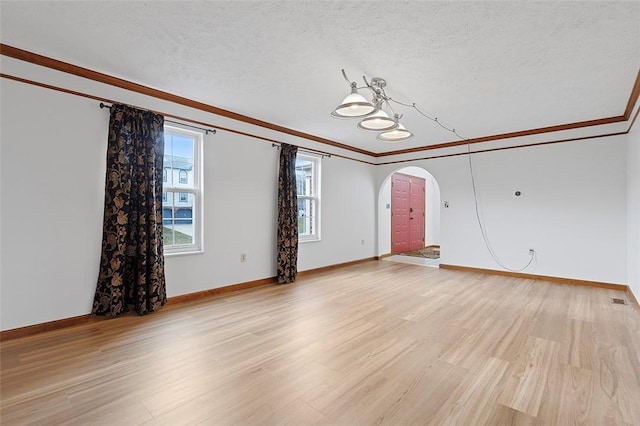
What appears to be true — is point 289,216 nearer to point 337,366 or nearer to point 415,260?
point 337,366

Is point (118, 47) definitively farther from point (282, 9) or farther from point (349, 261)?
point (349, 261)

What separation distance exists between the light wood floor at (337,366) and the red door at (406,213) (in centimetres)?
433

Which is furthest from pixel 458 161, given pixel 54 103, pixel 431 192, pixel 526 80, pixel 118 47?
pixel 54 103

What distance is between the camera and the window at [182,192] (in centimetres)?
391

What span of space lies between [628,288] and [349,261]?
437 centimetres

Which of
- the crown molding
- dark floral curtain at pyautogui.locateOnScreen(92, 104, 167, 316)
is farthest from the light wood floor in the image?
the crown molding

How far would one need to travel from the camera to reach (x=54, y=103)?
2.95 m

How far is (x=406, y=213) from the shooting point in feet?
28.2

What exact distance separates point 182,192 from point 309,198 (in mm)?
2407

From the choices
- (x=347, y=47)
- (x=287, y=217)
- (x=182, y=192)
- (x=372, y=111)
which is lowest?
(x=287, y=217)

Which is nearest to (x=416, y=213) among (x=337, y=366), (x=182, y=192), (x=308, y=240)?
(x=308, y=240)

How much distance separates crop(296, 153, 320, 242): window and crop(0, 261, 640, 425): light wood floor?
2116mm

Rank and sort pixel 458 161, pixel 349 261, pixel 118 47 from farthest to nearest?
pixel 349 261, pixel 458 161, pixel 118 47

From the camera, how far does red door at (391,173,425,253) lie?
26.5ft
